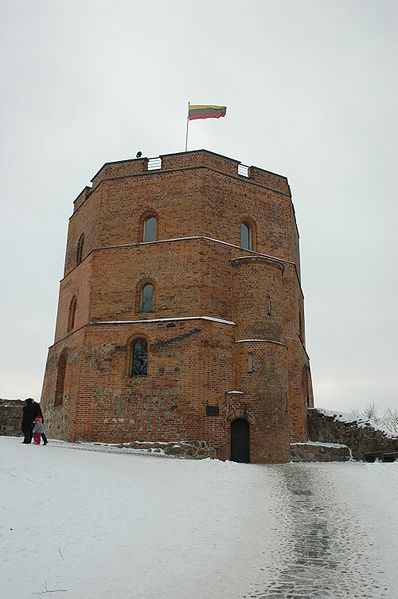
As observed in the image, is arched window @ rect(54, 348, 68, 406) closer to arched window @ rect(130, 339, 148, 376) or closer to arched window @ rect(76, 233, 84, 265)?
arched window @ rect(130, 339, 148, 376)

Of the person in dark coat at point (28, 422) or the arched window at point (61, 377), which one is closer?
the person in dark coat at point (28, 422)

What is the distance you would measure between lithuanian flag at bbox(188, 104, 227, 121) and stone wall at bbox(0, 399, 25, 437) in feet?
48.1

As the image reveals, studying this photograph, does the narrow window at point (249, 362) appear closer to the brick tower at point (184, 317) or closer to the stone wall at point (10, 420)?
the brick tower at point (184, 317)

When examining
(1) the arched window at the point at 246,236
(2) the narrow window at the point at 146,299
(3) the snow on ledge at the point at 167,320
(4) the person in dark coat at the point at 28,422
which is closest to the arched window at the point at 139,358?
(3) the snow on ledge at the point at 167,320

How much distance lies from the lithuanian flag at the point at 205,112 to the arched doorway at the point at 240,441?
519 inches

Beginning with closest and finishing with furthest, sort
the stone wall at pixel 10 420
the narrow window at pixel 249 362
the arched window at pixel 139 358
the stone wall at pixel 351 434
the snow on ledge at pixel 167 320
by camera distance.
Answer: the narrow window at pixel 249 362
the snow on ledge at pixel 167 320
the arched window at pixel 139 358
the stone wall at pixel 351 434
the stone wall at pixel 10 420

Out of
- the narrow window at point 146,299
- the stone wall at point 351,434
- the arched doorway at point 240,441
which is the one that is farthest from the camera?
the stone wall at point 351,434

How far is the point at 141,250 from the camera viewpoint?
20.8 meters

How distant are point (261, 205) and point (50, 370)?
11555 millimetres

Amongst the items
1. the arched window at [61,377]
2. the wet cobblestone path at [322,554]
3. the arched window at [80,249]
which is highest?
the arched window at [80,249]

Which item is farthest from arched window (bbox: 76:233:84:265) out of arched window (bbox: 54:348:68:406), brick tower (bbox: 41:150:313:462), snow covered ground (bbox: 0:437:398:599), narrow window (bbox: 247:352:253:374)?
snow covered ground (bbox: 0:437:398:599)

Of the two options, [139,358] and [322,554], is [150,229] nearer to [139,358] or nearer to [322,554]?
[139,358]

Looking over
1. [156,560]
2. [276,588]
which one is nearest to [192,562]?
[156,560]

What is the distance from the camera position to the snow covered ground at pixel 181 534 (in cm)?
609
